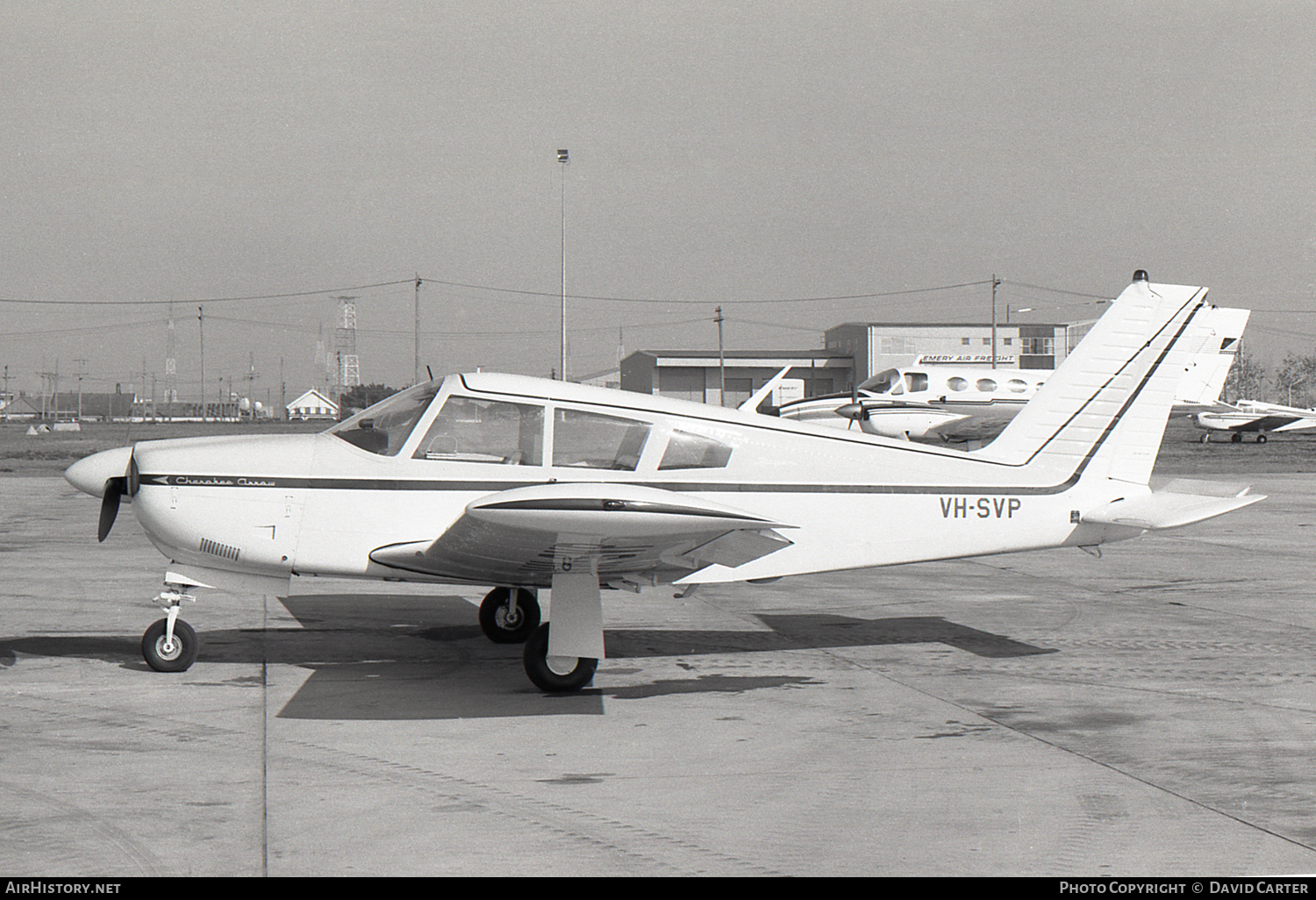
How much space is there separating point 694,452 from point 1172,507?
3633 mm

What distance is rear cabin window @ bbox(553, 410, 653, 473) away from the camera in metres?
7.83

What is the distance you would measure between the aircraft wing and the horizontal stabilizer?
307 centimetres

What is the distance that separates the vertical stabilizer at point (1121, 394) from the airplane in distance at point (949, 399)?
77.9 ft

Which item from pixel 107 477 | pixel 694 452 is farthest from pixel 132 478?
pixel 694 452

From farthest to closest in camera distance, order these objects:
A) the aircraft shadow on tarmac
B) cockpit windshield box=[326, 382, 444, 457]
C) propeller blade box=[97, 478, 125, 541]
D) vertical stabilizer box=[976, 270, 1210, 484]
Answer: vertical stabilizer box=[976, 270, 1210, 484] → cockpit windshield box=[326, 382, 444, 457] → propeller blade box=[97, 478, 125, 541] → the aircraft shadow on tarmac

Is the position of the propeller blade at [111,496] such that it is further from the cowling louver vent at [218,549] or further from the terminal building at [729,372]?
the terminal building at [729,372]

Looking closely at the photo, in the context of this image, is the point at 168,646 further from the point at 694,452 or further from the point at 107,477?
the point at 694,452

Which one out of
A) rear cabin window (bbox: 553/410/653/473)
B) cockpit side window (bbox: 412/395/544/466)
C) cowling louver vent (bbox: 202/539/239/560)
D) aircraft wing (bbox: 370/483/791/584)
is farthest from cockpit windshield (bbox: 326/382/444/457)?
cowling louver vent (bbox: 202/539/239/560)

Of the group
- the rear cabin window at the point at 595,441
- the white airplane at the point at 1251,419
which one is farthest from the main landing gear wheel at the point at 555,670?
the white airplane at the point at 1251,419

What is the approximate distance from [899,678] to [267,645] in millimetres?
4825

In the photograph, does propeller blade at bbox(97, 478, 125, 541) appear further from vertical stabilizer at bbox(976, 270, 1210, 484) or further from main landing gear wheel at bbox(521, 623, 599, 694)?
vertical stabilizer at bbox(976, 270, 1210, 484)

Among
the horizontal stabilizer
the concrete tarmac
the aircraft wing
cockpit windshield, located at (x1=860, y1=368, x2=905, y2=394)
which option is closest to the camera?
the concrete tarmac

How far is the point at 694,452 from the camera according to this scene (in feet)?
26.7
